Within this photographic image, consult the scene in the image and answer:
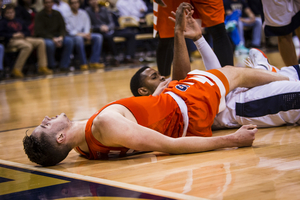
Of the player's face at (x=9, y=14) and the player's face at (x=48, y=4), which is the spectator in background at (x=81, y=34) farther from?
the player's face at (x=9, y=14)

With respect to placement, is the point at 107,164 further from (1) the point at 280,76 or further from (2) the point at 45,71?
(2) the point at 45,71

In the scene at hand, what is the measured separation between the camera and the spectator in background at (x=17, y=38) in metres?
7.18

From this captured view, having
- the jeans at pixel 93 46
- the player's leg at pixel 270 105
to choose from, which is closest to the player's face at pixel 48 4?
the jeans at pixel 93 46

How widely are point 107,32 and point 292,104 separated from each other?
272 inches

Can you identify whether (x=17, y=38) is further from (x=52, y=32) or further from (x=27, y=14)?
(x=27, y=14)

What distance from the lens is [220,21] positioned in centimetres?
289

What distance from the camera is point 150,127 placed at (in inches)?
77.2

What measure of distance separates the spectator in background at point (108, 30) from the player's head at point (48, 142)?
6.95 m

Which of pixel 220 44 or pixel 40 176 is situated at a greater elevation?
pixel 220 44

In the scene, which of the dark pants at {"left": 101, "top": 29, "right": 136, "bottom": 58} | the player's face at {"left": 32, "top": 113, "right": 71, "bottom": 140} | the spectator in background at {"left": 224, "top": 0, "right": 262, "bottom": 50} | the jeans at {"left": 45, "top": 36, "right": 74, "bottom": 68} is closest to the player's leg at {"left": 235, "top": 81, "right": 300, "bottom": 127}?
the player's face at {"left": 32, "top": 113, "right": 71, "bottom": 140}

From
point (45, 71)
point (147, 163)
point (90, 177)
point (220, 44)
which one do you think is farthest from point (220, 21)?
point (45, 71)

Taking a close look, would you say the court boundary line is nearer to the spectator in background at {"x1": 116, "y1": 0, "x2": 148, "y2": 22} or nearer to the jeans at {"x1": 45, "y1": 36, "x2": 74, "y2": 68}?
the jeans at {"x1": 45, "y1": 36, "x2": 74, "y2": 68}

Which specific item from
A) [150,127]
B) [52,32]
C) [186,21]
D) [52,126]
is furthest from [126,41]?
[52,126]

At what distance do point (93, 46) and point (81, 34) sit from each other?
39 cm
